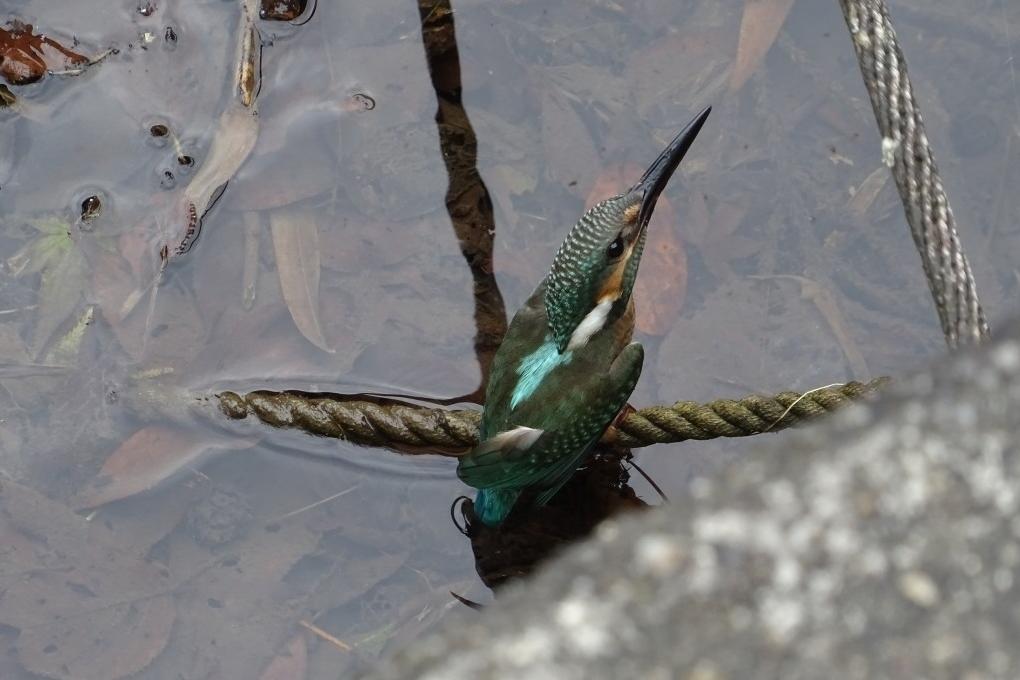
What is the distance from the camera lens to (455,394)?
387 cm

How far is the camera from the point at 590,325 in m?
3.27

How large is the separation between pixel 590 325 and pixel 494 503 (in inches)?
27.5

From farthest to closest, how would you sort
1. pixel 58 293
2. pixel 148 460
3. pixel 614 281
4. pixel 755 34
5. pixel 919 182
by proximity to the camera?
pixel 755 34 < pixel 58 293 < pixel 148 460 < pixel 614 281 < pixel 919 182

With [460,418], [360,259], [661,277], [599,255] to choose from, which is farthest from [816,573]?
[360,259]

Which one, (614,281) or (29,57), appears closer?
(614,281)

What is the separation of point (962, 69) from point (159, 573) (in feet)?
11.8

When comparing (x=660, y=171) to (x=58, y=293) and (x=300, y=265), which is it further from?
(x=58, y=293)

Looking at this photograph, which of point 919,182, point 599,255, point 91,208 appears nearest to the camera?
point 919,182

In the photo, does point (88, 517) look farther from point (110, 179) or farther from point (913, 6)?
point (913, 6)

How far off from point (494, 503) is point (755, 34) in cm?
225

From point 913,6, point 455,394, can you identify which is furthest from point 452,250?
point 913,6

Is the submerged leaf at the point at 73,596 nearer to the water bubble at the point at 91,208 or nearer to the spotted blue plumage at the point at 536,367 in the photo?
the water bubble at the point at 91,208

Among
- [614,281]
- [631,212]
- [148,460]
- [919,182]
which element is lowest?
[148,460]

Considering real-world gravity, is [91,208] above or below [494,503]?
above
